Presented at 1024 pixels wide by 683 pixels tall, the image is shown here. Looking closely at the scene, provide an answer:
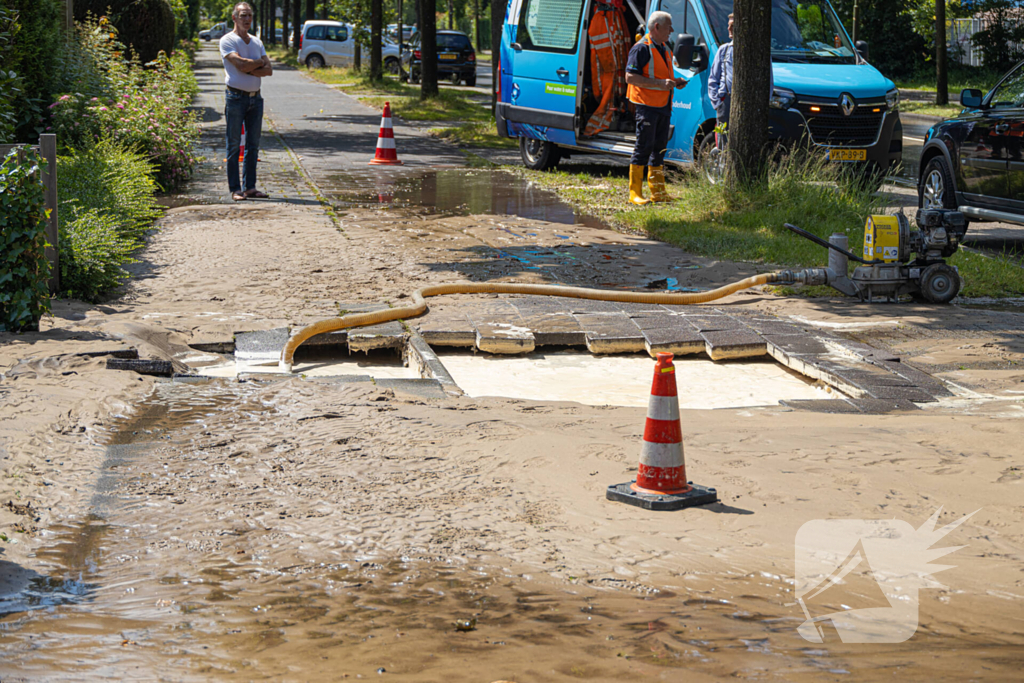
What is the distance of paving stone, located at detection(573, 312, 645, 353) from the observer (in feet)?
21.7

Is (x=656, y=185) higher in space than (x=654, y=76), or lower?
lower

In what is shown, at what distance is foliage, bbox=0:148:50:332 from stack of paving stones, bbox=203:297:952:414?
1211 millimetres

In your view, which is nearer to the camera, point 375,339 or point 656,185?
point 375,339

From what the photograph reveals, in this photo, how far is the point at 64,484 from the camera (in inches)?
162

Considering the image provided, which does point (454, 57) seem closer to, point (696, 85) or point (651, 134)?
point (696, 85)

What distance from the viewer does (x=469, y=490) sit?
4.10 metres

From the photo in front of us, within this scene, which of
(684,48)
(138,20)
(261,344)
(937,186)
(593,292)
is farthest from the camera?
(138,20)

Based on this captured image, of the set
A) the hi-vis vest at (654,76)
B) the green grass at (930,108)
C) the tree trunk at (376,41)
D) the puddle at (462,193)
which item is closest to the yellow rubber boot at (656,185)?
the hi-vis vest at (654,76)

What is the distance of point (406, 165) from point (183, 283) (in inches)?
319

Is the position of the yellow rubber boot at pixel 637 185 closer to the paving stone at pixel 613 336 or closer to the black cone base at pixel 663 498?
the paving stone at pixel 613 336

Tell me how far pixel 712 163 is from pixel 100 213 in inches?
252

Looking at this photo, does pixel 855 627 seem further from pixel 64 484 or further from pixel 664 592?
pixel 64 484

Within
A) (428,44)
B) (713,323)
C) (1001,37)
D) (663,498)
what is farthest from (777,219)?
(1001,37)

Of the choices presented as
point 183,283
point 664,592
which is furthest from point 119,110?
→ point 664,592
